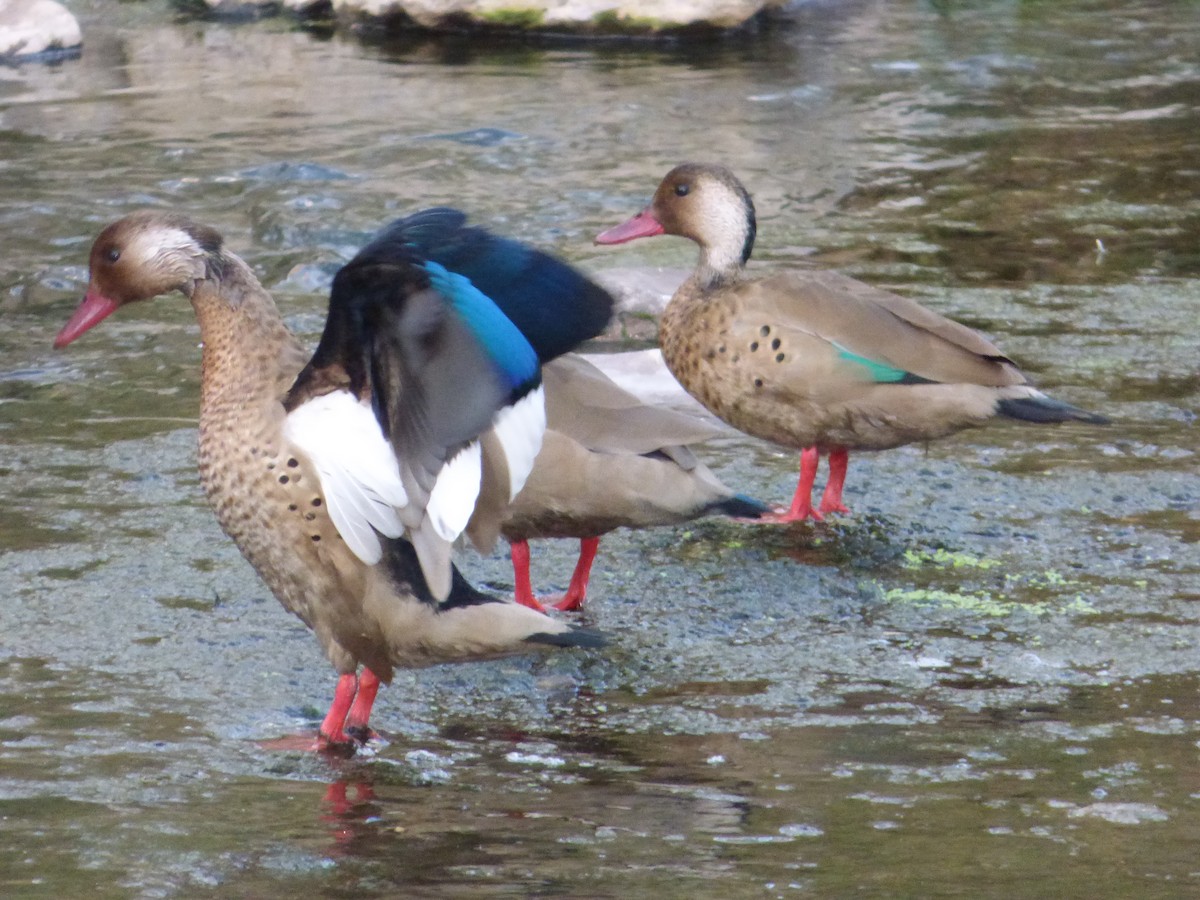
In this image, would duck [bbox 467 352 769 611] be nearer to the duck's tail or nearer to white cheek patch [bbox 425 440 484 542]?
the duck's tail

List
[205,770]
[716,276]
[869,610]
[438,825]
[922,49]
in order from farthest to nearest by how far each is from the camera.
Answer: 1. [922,49]
2. [716,276]
3. [869,610]
4. [205,770]
5. [438,825]

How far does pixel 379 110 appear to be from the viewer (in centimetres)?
1295

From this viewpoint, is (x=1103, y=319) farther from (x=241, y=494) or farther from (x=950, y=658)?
Result: (x=241, y=494)

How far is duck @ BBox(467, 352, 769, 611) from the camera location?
16.9 feet

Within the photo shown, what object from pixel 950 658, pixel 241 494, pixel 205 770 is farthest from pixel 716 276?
pixel 205 770

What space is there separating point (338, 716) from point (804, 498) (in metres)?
2.20

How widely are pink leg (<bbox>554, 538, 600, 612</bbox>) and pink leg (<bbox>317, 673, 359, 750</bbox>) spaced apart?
1.04 m

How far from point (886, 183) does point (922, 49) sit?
4935 millimetres

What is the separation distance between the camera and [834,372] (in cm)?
586

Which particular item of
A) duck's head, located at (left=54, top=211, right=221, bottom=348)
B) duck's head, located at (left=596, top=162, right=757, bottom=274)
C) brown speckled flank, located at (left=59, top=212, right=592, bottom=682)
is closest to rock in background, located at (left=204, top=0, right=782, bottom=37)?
duck's head, located at (left=596, top=162, right=757, bottom=274)

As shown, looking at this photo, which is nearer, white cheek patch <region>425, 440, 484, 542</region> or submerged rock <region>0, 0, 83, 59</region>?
white cheek patch <region>425, 440, 484, 542</region>

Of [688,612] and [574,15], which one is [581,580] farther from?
[574,15]

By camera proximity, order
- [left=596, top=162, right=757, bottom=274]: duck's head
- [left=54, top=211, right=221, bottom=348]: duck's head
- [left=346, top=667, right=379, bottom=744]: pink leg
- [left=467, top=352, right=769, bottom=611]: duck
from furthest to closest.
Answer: [left=596, top=162, right=757, bottom=274]: duck's head, [left=467, top=352, right=769, bottom=611]: duck, [left=54, top=211, right=221, bottom=348]: duck's head, [left=346, top=667, right=379, bottom=744]: pink leg

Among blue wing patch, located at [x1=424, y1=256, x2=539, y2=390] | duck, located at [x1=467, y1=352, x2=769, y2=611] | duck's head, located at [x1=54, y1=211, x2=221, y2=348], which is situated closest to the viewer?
blue wing patch, located at [x1=424, y1=256, x2=539, y2=390]
